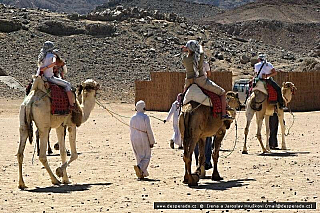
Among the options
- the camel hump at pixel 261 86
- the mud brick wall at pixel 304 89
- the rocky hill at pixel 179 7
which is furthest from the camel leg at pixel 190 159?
the rocky hill at pixel 179 7

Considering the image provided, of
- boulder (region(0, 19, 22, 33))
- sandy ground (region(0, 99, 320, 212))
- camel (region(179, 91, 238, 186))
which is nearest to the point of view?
sandy ground (region(0, 99, 320, 212))

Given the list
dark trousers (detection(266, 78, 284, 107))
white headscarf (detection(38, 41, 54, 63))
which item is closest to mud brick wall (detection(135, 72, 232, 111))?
dark trousers (detection(266, 78, 284, 107))

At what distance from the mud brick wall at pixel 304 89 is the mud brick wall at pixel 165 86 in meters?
2.72

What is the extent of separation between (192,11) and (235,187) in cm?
11135

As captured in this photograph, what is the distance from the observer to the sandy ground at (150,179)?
10.9 m

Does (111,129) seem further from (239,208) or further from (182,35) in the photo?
(182,35)

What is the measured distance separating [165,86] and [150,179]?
867 inches

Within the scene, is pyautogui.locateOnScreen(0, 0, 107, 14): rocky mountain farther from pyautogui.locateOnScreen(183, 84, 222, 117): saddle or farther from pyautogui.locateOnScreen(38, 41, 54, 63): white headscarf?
pyautogui.locateOnScreen(183, 84, 222, 117): saddle

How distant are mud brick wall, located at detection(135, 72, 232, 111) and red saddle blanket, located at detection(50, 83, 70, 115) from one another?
21881 millimetres

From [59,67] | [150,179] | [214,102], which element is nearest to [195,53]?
[214,102]

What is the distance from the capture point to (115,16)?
5959 centimetres

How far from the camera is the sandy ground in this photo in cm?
1085

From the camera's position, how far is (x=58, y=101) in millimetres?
13016

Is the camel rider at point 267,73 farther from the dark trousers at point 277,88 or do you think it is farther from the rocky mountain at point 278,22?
the rocky mountain at point 278,22
